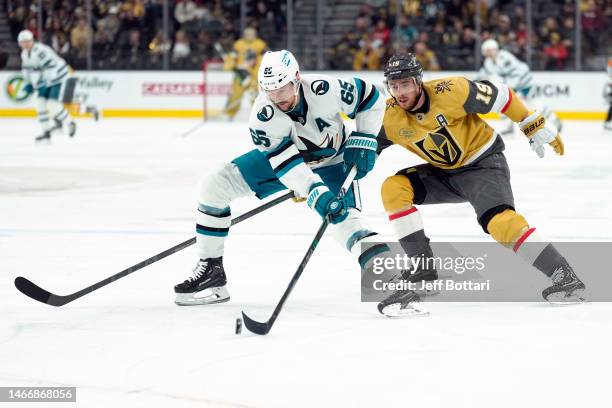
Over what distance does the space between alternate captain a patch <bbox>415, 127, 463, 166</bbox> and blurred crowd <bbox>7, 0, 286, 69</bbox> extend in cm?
1217

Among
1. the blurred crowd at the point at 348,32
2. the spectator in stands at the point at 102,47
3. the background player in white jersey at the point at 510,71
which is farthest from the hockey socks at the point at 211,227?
the spectator in stands at the point at 102,47

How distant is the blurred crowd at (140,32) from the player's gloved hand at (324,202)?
41.0 ft

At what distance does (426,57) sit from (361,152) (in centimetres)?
1161

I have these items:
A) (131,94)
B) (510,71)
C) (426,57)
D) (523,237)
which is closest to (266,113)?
(523,237)

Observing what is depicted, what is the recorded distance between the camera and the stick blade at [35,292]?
406 centimetres

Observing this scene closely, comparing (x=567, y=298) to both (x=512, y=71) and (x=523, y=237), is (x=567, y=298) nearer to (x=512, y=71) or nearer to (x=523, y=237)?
(x=523, y=237)

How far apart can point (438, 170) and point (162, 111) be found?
40.2 ft

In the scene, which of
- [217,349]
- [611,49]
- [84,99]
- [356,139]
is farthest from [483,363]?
[84,99]

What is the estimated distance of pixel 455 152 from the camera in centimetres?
421

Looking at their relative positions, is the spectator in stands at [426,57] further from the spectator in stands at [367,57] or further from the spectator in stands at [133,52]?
the spectator in stands at [133,52]

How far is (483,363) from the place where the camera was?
3.15 meters

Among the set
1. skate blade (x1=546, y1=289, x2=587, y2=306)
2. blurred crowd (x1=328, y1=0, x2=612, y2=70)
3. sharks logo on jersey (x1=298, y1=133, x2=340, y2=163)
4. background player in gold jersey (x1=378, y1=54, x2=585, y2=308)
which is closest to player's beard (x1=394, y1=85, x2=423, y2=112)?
background player in gold jersey (x1=378, y1=54, x2=585, y2=308)

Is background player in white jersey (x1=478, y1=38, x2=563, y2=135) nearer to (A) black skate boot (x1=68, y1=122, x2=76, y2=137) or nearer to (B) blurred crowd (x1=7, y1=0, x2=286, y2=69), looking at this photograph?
(B) blurred crowd (x1=7, y1=0, x2=286, y2=69)

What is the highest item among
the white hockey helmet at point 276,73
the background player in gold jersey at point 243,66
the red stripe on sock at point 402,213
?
the white hockey helmet at point 276,73
